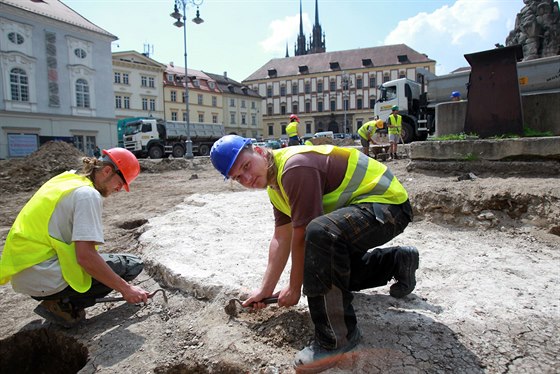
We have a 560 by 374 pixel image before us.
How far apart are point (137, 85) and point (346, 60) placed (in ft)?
104

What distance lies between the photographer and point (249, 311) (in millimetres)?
2494

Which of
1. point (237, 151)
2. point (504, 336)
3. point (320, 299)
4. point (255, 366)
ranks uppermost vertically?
point (237, 151)

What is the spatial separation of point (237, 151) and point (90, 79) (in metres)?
33.2

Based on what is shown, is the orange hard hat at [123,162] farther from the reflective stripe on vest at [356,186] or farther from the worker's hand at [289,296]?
the worker's hand at [289,296]

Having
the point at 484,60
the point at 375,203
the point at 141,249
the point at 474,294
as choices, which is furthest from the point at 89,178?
the point at 484,60

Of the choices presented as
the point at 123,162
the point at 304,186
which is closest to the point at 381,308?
the point at 304,186

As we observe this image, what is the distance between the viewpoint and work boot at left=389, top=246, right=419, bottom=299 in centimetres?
226

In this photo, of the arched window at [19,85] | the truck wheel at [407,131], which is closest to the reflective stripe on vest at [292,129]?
the truck wheel at [407,131]

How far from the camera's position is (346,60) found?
59.3 metres

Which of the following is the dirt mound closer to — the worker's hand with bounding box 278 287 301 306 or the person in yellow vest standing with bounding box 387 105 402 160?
the person in yellow vest standing with bounding box 387 105 402 160

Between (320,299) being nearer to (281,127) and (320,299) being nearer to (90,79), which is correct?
(90,79)

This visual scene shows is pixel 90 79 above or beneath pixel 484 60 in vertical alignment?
above

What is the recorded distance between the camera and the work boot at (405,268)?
2.26 m

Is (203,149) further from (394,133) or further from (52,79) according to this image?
(394,133)
